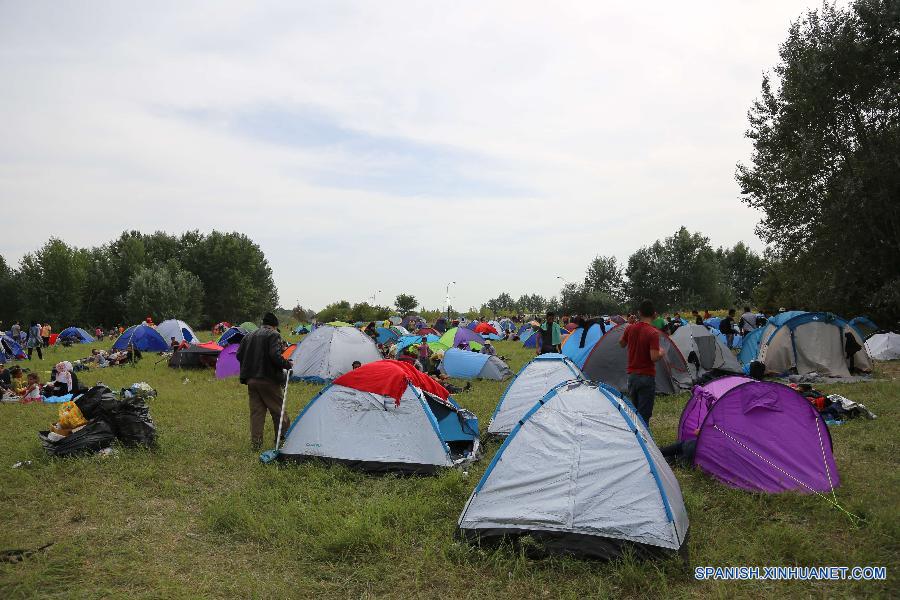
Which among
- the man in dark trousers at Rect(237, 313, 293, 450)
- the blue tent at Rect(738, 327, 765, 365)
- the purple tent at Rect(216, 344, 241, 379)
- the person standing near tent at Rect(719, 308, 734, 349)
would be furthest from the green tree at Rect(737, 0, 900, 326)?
the purple tent at Rect(216, 344, 241, 379)

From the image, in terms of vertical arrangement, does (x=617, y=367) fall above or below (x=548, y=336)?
below

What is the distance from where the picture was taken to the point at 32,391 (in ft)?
42.1

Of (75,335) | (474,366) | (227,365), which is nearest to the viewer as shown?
(474,366)

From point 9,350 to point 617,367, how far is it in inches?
965

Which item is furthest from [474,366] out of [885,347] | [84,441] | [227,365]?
[885,347]

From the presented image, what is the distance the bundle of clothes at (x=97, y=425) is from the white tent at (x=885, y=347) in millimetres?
19765

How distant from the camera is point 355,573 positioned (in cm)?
460

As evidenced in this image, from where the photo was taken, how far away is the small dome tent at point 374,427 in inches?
277

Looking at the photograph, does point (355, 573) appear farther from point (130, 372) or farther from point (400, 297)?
point (400, 297)

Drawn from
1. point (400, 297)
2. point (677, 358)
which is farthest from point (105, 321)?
point (677, 358)

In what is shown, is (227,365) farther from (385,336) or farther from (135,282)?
(135,282)

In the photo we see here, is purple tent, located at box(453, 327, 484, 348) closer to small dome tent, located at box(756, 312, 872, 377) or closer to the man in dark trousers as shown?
small dome tent, located at box(756, 312, 872, 377)

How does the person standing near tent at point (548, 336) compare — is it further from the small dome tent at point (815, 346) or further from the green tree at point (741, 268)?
the green tree at point (741, 268)

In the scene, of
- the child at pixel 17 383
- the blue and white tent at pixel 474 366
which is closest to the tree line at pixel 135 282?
the child at pixel 17 383
